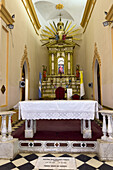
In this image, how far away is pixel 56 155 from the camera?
2592mm

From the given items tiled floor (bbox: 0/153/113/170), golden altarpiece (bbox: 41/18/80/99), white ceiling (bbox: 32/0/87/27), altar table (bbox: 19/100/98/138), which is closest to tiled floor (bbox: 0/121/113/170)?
tiled floor (bbox: 0/153/113/170)

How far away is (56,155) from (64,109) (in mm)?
891

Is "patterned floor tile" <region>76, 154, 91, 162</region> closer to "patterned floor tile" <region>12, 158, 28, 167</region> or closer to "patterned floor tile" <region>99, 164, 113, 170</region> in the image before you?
"patterned floor tile" <region>99, 164, 113, 170</region>

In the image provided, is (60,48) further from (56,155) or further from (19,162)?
(19,162)

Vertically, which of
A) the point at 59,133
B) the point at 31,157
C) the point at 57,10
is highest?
the point at 57,10

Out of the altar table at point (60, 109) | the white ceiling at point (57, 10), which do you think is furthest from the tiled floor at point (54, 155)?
the white ceiling at point (57, 10)

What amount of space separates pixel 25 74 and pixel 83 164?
6.08 metres

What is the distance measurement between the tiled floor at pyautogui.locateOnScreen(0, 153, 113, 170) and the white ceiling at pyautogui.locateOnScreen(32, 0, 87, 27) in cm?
907

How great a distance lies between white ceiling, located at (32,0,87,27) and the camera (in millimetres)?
9055

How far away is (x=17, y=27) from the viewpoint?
19.4 ft

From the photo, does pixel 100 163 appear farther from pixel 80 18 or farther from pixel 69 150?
A: pixel 80 18

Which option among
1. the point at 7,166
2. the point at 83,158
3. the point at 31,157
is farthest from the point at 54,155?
the point at 7,166

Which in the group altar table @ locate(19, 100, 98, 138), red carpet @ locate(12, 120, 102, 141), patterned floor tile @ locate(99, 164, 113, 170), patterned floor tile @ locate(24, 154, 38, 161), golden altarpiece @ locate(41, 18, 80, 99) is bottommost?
patterned floor tile @ locate(24, 154, 38, 161)

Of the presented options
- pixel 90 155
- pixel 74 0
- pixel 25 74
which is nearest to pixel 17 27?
pixel 25 74
